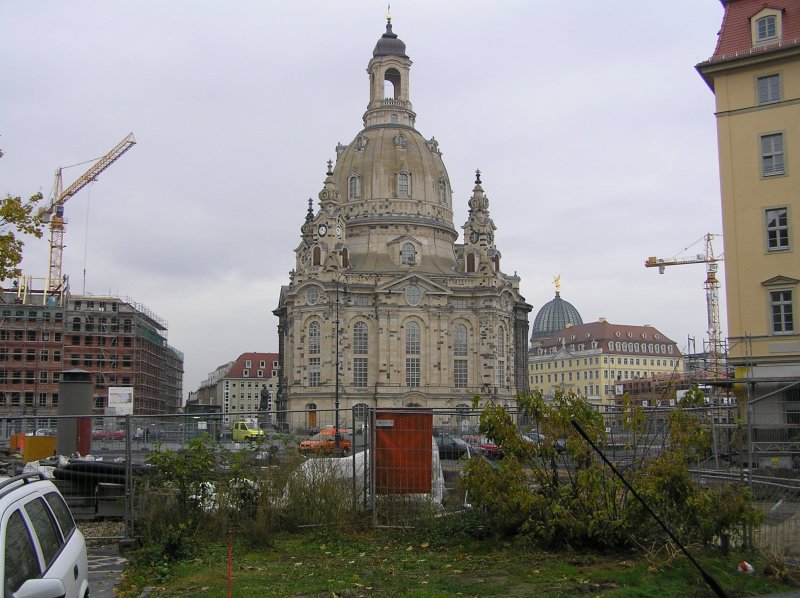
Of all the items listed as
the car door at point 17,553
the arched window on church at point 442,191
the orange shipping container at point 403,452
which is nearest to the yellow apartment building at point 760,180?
the orange shipping container at point 403,452

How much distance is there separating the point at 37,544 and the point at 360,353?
7578cm

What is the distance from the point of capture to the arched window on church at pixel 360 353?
82625mm

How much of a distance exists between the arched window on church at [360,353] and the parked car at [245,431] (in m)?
67.0

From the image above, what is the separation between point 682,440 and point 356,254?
252ft

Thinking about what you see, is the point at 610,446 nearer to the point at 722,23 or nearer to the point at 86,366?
the point at 722,23

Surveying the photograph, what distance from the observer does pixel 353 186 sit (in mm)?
90812

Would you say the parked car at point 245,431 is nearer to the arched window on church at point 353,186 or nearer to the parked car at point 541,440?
the parked car at point 541,440

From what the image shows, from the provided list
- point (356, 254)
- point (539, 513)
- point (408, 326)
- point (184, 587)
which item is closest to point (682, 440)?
point (539, 513)

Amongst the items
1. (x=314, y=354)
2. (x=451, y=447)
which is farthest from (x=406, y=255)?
(x=451, y=447)

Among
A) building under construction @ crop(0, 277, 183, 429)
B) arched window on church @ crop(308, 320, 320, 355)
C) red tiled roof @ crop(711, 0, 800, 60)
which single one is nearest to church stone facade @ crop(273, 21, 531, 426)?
arched window on church @ crop(308, 320, 320, 355)

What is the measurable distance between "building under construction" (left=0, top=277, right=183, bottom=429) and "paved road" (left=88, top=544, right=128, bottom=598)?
77.2m

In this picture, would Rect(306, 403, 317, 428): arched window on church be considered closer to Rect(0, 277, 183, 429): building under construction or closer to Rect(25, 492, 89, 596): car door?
Rect(25, 492, 89, 596): car door

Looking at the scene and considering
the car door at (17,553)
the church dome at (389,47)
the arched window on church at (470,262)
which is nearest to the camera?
the car door at (17,553)

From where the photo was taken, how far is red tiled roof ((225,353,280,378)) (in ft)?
448
